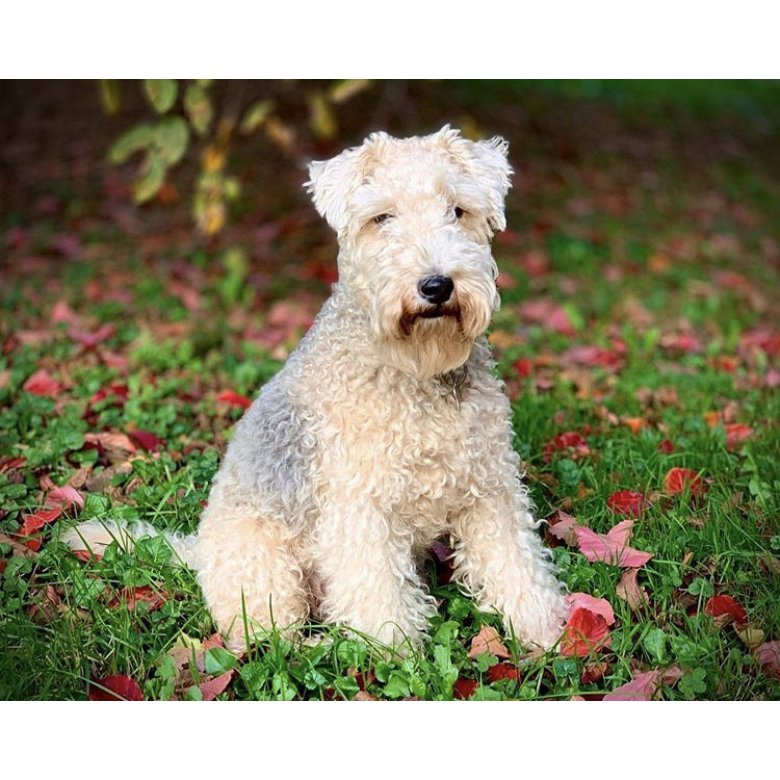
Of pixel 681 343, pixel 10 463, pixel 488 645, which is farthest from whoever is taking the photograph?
pixel 681 343

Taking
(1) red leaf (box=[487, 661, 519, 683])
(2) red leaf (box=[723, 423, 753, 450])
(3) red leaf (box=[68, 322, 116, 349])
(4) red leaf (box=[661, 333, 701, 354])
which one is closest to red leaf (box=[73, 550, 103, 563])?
(1) red leaf (box=[487, 661, 519, 683])

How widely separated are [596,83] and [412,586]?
11294 millimetres

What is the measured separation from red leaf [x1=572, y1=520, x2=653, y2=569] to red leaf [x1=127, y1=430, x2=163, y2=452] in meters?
2.23

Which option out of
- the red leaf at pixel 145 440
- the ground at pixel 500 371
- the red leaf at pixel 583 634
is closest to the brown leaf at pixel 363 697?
the ground at pixel 500 371

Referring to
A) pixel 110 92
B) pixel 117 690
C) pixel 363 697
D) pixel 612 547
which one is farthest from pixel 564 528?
pixel 110 92

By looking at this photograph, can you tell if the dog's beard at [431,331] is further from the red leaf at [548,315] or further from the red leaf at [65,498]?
the red leaf at [548,315]

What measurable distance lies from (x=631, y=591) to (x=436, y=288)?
1.51m

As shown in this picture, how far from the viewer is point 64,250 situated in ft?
27.8

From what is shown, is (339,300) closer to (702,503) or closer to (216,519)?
(216,519)

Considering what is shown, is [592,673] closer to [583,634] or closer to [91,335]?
[583,634]

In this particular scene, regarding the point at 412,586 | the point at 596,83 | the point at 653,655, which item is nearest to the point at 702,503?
the point at 653,655

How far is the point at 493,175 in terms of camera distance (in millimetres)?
3514

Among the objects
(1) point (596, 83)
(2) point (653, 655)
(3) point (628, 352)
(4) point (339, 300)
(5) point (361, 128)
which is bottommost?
(2) point (653, 655)
